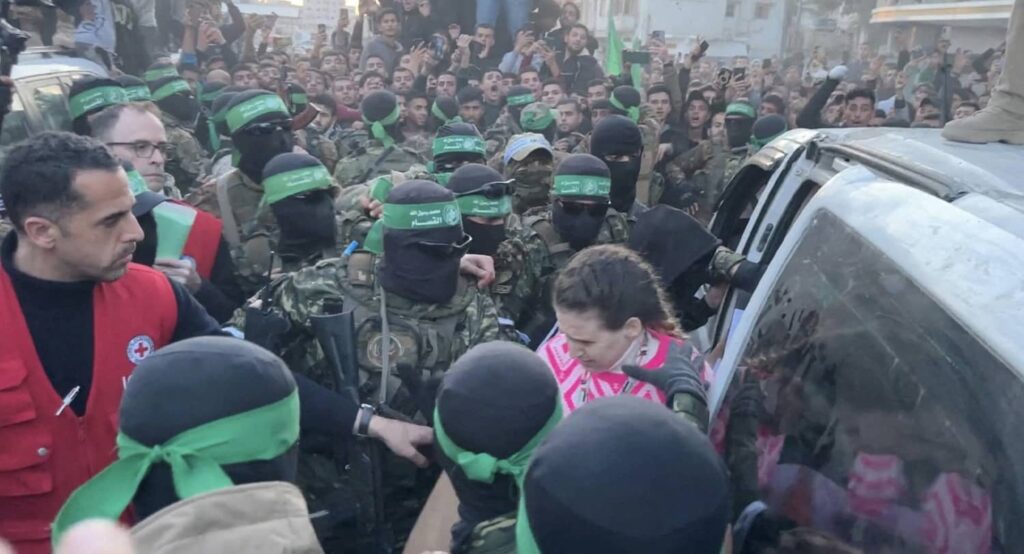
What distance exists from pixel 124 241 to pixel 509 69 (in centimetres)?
1019

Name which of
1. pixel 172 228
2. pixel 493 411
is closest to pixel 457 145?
pixel 172 228

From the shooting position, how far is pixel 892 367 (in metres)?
1.54

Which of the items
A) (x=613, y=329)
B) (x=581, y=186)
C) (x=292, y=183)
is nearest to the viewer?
(x=613, y=329)

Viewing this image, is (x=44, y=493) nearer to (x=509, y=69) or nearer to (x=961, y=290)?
(x=961, y=290)

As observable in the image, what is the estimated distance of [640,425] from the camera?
1284 millimetres

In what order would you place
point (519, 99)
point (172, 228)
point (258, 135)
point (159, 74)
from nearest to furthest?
point (172, 228), point (258, 135), point (159, 74), point (519, 99)

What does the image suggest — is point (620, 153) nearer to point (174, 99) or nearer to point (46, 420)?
point (46, 420)

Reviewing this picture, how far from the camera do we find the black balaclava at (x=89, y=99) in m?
5.06

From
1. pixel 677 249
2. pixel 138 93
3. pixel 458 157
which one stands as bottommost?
pixel 458 157

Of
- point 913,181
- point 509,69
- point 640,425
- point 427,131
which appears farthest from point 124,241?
point 509,69

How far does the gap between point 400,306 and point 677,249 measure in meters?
1.14

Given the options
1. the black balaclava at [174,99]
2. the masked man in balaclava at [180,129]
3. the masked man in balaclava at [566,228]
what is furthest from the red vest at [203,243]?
the black balaclava at [174,99]

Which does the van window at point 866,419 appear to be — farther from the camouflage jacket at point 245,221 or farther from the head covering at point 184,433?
the camouflage jacket at point 245,221

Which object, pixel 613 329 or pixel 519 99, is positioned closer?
pixel 613 329
